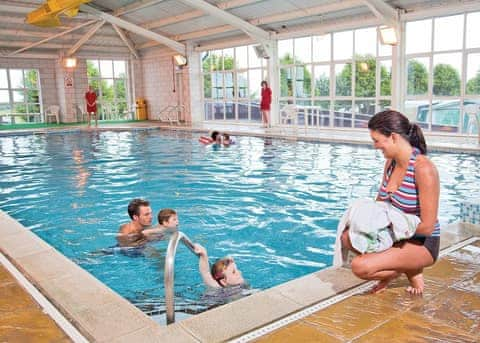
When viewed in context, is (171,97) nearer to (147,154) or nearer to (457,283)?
(147,154)

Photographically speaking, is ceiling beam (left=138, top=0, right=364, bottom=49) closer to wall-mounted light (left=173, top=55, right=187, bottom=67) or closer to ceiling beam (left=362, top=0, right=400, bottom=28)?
ceiling beam (left=362, top=0, right=400, bottom=28)

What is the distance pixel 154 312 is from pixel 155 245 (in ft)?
4.36

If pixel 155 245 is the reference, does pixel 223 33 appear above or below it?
above

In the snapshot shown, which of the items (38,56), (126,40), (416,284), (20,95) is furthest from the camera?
(126,40)

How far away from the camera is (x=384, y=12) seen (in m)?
11.8

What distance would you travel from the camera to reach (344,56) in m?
14.3

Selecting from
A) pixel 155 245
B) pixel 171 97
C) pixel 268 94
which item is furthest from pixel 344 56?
pixel 155 245

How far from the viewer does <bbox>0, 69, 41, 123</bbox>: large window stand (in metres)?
19.9

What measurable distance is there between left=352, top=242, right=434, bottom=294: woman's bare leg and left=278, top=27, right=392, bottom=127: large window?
399 inches

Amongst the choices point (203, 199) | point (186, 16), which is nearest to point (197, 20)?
point (186, 16)

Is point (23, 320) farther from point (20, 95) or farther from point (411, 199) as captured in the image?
point (20, 95)

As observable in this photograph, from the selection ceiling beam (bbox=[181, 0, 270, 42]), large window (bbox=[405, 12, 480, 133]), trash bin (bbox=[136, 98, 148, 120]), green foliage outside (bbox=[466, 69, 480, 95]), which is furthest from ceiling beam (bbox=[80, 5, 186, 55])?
green foliage outside (bbox=[466, 69, 480, 95])

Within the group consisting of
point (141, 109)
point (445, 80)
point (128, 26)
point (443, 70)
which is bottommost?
point (141, 109)

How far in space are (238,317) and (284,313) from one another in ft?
0.77
